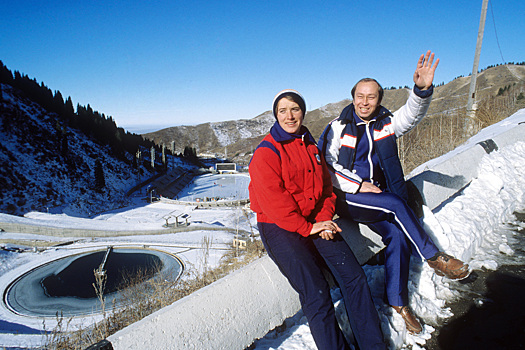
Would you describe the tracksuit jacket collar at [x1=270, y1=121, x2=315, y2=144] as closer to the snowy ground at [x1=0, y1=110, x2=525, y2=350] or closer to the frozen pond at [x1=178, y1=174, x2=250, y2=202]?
the snowy ground at [x1=0, y1=110, x2=525, y2=350]

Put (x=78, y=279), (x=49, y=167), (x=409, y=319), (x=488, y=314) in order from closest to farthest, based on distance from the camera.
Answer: (x=409, y=319) < (x=488, y=314) < (x=78, y=279) < (x=49, y=167)

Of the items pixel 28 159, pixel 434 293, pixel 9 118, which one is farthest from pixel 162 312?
pixel 9 118

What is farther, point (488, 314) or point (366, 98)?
point (366, 98)

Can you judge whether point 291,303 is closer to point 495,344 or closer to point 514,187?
point 495,344

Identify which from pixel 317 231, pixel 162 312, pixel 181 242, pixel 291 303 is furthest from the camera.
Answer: pixel 181 242

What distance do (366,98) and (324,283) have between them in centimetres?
167

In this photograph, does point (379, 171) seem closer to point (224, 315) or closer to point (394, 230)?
point (394, 230)

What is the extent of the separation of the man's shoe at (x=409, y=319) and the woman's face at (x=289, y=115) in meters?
1.47

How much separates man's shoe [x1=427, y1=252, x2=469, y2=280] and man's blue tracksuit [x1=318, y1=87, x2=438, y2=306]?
0.06m

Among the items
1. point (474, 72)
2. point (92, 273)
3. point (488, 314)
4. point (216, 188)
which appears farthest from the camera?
point (216, 188)

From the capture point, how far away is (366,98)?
8.89 feet

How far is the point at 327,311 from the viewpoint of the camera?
5.79ft

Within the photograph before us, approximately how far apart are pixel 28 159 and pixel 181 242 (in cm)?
2936

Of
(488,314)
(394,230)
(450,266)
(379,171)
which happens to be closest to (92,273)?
(379,171)
